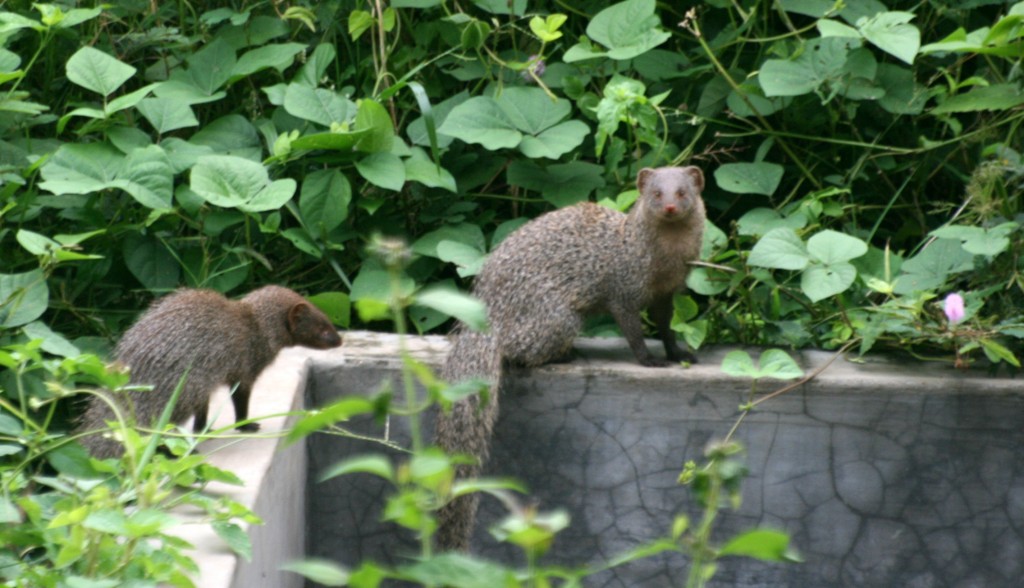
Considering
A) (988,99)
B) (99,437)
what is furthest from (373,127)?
(988,99)

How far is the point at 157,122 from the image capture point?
412 cm

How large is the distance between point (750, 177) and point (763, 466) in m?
1.06

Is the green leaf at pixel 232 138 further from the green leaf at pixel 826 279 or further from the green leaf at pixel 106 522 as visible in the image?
the green leaf at pixel 106 522

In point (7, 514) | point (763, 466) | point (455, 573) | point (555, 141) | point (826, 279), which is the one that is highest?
point (455, 573)

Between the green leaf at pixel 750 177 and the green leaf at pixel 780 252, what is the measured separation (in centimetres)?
51

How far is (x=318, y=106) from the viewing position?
4238 millimetres

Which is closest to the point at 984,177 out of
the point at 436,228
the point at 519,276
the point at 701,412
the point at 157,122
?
the point at 701,412

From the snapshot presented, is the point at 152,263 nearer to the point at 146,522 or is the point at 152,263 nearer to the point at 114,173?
the point at 114,173

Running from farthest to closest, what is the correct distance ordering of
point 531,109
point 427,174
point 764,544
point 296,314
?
point 531,109, point 427,174, point 296,314, point 764,544

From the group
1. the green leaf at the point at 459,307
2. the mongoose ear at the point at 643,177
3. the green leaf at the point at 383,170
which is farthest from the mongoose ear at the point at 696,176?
the green leaf at the point at 459,307

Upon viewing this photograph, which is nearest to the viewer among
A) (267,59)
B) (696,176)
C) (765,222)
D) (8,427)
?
(8,427)

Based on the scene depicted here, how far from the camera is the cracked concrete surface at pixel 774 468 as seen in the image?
349 centimetres

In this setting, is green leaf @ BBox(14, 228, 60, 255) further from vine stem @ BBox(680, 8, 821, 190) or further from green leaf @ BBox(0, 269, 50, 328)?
vine stem @ BBox(680, 8, 821, 190)

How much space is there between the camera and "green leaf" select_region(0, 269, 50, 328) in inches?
131
